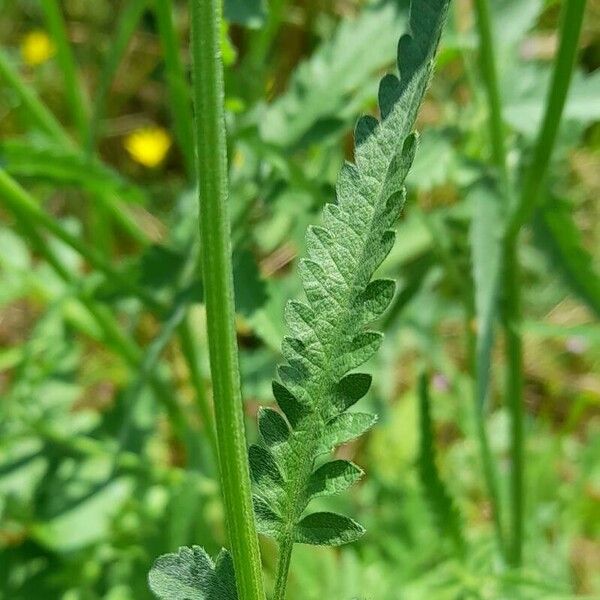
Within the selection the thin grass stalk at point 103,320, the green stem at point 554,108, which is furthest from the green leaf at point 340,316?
the thin grass stalk at point 103,320

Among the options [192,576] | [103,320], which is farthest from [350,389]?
[103,320]

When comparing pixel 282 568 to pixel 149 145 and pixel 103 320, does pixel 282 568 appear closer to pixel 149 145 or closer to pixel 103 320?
pixel 103 320

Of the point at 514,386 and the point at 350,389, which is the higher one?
the point at 514,386

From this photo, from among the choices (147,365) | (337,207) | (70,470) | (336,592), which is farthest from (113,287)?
(337,207)

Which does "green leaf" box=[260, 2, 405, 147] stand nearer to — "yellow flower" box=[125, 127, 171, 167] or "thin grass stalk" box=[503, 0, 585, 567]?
"thin grass stalk" box=[503, 0, 585, 567]

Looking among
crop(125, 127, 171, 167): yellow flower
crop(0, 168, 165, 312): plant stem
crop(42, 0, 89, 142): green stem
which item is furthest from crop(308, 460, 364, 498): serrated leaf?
crop(125, 127, 171, 167): yellow flower

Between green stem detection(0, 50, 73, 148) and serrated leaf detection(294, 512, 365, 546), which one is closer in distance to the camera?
serrated leaf detection(294, 512, 365, 546)

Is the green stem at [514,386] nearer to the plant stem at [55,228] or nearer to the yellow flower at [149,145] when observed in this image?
the plant stem at [55,228]
